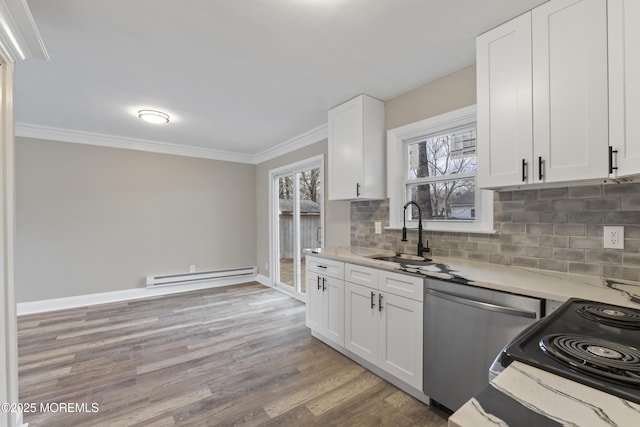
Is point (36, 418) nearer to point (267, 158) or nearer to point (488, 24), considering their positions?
point (488, 24)

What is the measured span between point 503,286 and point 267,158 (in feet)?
14.4

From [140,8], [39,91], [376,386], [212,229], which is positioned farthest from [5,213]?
[212,229]

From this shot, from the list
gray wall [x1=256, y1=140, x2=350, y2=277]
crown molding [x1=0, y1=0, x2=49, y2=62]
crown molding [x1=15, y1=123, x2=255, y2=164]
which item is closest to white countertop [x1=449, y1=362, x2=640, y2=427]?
crown molding [x1=0, y1=0, x2=49, y2=62]

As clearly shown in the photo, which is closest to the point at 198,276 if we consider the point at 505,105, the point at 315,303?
the point at 315,303

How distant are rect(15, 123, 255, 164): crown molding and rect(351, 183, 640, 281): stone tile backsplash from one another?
165 inches

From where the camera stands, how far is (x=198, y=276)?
15.7 ft

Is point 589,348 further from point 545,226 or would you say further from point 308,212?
point 308,212

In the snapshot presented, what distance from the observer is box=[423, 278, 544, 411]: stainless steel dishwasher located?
1.45m

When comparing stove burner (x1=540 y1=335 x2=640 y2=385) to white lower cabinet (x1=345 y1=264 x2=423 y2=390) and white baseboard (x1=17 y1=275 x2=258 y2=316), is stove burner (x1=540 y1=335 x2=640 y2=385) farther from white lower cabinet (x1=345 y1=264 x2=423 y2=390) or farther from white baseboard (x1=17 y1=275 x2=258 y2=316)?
white baseboard (x1=17 y1=275 x2=258 y2=316)

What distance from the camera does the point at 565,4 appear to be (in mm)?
1527

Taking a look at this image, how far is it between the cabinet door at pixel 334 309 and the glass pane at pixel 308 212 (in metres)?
1.60

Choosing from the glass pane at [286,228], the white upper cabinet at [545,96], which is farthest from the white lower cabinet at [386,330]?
the glass pane at [286,228]

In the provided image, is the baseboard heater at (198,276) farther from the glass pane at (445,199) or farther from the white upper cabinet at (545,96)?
the white upper cabinet at (545,96)

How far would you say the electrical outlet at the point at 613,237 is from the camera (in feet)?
5.12
